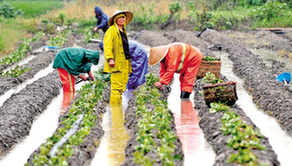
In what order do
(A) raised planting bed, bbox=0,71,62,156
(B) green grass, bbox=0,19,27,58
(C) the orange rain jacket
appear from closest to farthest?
(A) raised planting bed, bbox=0,71,62,156 → (C) the orange rain jacket → (B) green grass, bbox=0,19,27,58

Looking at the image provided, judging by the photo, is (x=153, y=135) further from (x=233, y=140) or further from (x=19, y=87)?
(x=19, y=87)

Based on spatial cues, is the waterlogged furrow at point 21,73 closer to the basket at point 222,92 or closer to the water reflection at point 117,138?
the water reflection at point 117,138

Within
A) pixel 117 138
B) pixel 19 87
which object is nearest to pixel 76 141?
pixel 117 138

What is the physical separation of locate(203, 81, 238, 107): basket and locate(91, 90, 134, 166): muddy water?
152cm

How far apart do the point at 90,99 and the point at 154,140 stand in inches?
107

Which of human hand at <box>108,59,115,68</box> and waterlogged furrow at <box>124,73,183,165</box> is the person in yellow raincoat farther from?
waterlogged furrow at <box>124,73,183,165</box>

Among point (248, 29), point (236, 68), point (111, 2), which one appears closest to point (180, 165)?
point (236, 68)

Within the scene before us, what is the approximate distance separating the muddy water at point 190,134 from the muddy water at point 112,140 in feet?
2.77

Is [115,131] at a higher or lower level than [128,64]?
lower

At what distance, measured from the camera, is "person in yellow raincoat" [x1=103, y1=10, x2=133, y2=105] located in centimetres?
791

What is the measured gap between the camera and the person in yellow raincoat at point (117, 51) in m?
7.91

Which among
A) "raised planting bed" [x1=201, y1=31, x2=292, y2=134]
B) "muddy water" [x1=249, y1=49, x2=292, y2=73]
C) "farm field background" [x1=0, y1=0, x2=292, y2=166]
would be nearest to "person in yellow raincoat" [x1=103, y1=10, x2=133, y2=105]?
"farm field background" [x1=0, y1=0, x2=292, y2=166]

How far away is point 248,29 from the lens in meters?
22.4

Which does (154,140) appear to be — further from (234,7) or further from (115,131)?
(234,7)
